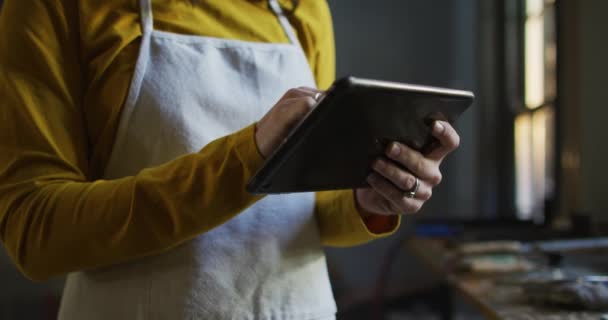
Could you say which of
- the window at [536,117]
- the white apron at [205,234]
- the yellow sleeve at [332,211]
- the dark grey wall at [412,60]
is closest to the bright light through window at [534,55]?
the window at [536,117]

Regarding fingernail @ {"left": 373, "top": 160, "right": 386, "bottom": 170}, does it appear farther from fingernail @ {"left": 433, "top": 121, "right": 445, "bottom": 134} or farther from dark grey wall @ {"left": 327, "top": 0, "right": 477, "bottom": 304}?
dark grey wall @ {"left": 327, "top": 0, "right": 477, "bottom": 304}

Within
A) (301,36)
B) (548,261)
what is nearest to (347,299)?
(548,261)

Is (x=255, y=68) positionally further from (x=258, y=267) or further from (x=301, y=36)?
(x=258, y=267)

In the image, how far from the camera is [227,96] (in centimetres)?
63

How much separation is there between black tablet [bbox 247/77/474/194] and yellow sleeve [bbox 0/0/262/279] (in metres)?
0.03

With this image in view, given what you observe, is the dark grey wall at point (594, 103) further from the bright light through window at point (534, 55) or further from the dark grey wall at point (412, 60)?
the dark grey wall at point (412, 60)

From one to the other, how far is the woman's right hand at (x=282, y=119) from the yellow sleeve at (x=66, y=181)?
0.04 ft

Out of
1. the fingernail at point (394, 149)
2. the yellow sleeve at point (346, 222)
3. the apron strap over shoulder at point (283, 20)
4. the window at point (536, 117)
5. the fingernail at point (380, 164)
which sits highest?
the apron strap over shoulder at point (283, 20)

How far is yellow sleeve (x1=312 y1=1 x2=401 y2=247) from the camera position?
0.67 meters

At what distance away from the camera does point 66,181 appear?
1.77ft

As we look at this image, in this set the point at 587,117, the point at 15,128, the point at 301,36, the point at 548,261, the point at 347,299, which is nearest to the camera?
the point at 15,128

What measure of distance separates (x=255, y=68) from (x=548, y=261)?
0.85 m

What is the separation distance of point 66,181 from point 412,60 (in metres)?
2.66

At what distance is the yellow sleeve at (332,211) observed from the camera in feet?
2.19
